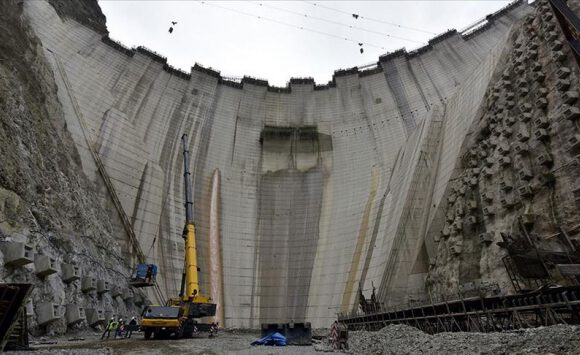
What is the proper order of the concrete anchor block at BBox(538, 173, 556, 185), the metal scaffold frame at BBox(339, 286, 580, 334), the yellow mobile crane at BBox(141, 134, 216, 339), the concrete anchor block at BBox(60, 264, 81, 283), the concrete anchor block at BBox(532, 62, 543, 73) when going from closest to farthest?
the metal scaffold frame at BBox(339, 286, 580, 334) < the concrete anchor block at BBox(538, 173, 556, 185) < the concrete anchor block at BBox(60, 264, 81, 283) < the yellow mobile crane at BBox(141, 134, 216, 339) < the concrete anchor block at BBox(532, 62, 543, 73)

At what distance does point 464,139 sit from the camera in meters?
19.1

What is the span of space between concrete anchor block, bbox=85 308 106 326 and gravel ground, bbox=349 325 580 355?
33.0 feet

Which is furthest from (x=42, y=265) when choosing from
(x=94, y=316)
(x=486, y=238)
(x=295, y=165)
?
(x=295, y=165)

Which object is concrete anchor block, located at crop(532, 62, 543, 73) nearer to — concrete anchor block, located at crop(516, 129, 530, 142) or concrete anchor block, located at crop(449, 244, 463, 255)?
concrete anchor block, located at crop(516, 129, 530, 142)

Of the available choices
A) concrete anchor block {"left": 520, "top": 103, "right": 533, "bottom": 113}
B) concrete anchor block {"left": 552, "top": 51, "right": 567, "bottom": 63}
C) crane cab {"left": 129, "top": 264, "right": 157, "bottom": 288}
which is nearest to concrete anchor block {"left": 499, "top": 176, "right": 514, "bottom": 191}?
concrete anchor block {"left": 520, "top": 103, "right": 533, "bottom": 113}

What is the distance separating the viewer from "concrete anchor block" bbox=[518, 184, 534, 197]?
42.2 ft

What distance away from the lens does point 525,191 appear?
13.0 m

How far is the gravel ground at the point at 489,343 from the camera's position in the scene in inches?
226

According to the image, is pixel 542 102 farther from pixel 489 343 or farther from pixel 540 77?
pixel 489 343

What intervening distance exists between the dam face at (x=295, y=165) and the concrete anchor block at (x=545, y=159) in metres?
2.93

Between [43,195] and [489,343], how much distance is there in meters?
15.0

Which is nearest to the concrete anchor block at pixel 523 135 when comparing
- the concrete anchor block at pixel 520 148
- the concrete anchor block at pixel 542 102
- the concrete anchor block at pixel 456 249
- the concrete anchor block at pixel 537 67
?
the concrete anchor block at pixel 520 148

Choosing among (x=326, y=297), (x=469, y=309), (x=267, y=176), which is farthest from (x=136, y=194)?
(x=469, y=309)

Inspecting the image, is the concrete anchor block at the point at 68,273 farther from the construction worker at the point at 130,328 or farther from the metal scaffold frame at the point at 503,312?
the metal scaffold frame at the point at 503,312
